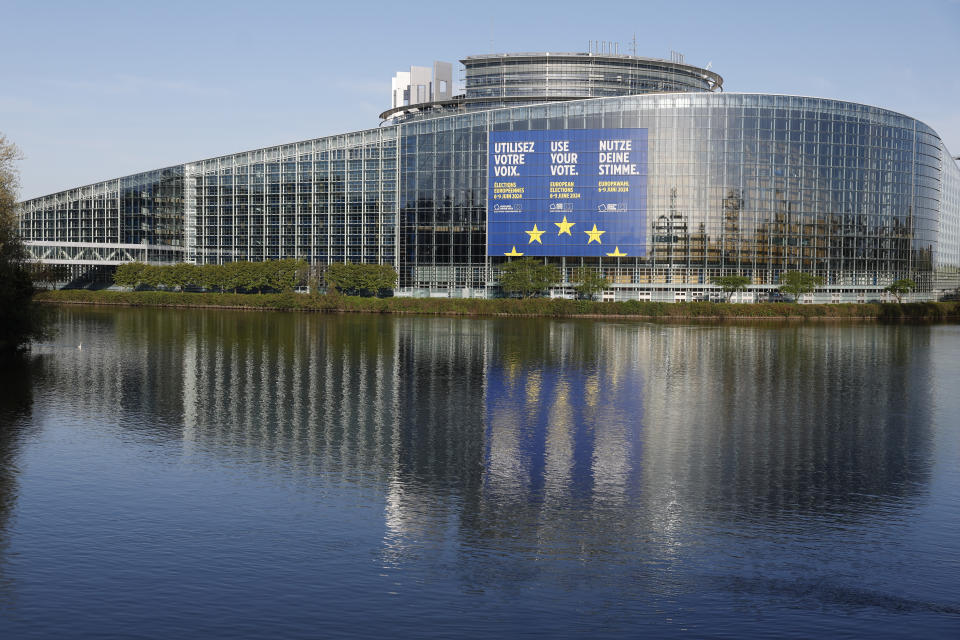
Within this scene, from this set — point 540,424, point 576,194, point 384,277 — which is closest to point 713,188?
point 576,194

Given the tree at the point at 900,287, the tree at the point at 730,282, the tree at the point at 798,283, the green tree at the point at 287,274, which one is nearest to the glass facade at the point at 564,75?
the tree at the point at 730,282

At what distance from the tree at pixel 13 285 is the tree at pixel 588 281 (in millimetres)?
76780

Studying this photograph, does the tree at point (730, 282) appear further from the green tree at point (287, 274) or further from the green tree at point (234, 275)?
the green tree at point (234, 275)

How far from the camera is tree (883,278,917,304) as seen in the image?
135625 millimetres

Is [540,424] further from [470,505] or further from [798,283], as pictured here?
[798,283]

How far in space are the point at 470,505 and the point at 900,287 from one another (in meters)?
130

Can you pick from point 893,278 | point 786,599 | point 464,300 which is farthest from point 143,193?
point 786,599

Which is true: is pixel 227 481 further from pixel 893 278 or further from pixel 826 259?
pixel 893 278

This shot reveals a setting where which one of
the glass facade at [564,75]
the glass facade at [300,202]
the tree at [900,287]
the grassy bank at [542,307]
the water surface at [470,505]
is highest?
the glass facade at [564,75]

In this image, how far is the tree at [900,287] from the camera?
136 meters

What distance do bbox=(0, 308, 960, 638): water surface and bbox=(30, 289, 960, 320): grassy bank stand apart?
6568 cm

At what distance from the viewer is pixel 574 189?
416ft

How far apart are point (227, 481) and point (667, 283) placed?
10773 centimetres

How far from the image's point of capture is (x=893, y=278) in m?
139
